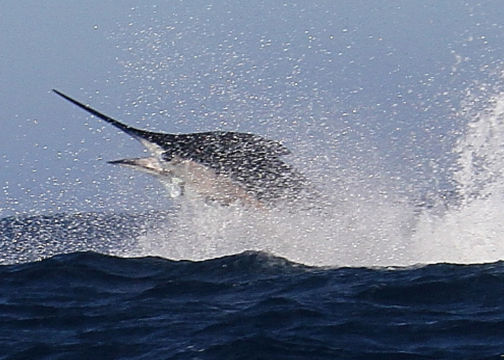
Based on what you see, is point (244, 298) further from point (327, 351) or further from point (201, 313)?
point (327, 351)

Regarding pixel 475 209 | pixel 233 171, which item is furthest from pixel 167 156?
pixel 475 209

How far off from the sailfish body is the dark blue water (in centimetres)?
122

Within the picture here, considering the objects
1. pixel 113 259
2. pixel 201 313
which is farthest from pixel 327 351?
pixel 113 259

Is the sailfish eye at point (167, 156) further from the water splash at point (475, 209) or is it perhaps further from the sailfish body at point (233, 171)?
the water splash at point (475, 209)

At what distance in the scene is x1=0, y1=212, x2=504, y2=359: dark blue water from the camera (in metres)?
8.20

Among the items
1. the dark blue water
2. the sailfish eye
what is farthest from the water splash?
the sailfish eye

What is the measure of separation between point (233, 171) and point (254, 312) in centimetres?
453

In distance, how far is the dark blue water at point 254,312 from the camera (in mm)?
8203

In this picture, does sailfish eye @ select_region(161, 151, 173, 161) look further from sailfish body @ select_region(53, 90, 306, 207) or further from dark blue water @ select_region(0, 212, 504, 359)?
dark blue water @ select_region(0, 212, 504, 359)

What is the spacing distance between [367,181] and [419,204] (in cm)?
164

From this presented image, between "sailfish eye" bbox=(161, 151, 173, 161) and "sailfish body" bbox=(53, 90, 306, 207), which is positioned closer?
"sailfish body" bbox=(53, 90, 306, 207)

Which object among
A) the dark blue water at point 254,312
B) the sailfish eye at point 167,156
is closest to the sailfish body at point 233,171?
the sailfish eye at point 167,156

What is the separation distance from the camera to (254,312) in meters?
9.43

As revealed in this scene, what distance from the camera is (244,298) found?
33.5 feet
